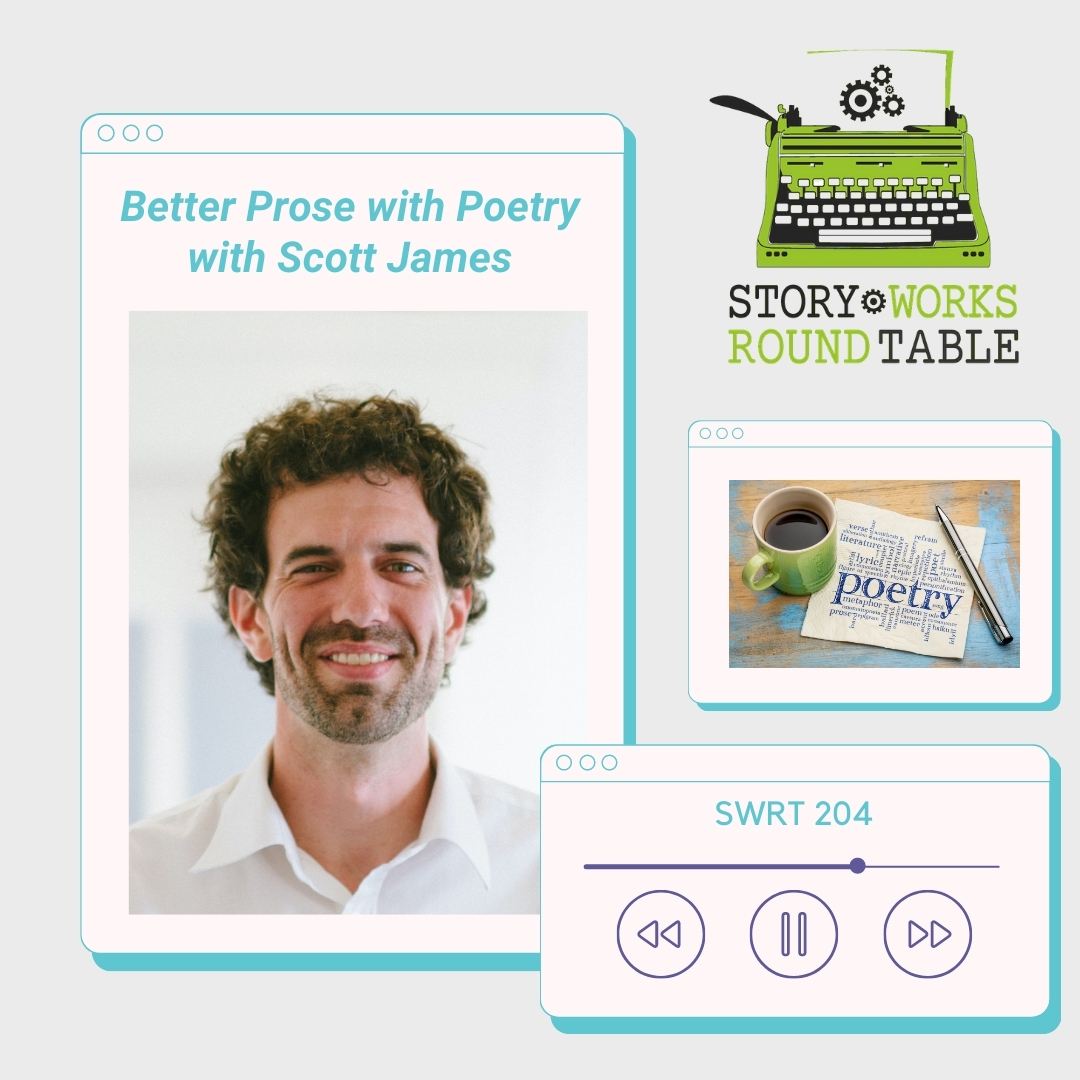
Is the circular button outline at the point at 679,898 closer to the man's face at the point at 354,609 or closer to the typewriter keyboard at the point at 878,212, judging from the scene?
the man's face at the point at 354,609

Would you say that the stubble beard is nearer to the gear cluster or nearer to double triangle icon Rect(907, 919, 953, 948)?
double triangle icon Rect(907, 919, 953, 948)

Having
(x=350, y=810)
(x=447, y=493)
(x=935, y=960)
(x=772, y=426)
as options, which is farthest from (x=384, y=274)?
(x=935, y=960)

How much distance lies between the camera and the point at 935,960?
1.57m

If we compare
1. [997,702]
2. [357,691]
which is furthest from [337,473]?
[997,702]

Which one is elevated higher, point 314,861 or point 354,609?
point 354,609

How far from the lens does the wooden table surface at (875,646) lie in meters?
1.75

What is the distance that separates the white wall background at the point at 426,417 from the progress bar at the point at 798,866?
21 centimetres

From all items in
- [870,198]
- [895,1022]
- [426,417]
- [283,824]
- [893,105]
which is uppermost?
[893,105]

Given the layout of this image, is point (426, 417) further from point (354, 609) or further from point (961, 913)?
point (961, 913)

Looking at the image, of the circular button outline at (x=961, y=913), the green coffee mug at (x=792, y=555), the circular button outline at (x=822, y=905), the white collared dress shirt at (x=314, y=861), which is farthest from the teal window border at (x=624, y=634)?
the circular button outline at (x=961, y=913)

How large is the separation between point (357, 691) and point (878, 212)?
972 mm

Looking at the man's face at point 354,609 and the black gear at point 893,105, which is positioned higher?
the black gear at point 893,105

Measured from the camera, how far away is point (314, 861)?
68.8 inches

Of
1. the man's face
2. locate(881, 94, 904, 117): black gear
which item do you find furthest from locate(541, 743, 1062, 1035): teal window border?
locate(881, 94, 904, 117): black gear
